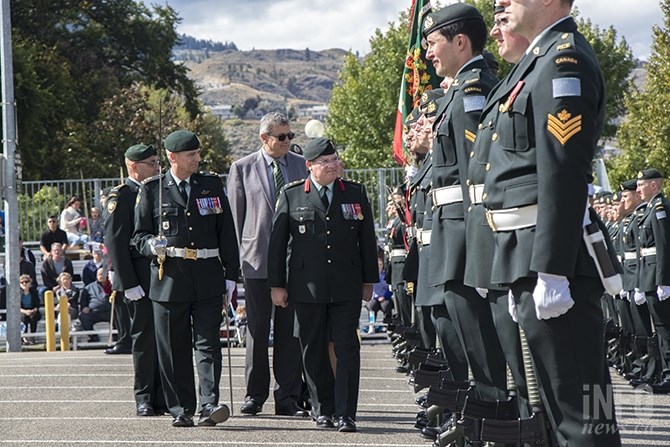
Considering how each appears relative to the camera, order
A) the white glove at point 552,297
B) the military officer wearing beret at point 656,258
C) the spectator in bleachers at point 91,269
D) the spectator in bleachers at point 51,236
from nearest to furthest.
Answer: the white glove at point 552,297, the military officer wearing beret at point 656,258, the spectator in bleachers at point 91,269, the spectator in bleachers at point 51,236

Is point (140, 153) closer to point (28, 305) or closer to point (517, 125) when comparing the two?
point (517, 125)

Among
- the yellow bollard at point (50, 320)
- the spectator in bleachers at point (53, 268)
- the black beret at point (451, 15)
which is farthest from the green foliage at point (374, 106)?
the black beret at point (451, 15)

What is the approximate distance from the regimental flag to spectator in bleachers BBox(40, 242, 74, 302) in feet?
34.4

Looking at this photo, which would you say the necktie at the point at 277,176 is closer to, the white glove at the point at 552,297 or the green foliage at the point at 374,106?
the white glove at the point at 552,297

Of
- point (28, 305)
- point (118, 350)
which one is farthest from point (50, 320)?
point (118, 350)

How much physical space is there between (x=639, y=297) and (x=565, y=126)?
31.9ft

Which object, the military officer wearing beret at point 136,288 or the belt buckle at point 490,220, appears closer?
the belt buckle at point 490,220

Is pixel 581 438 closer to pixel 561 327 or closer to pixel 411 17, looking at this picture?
pixel 561 327

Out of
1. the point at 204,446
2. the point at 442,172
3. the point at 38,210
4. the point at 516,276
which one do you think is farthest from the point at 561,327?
the point at 38,210

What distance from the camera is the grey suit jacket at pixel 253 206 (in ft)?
34.6

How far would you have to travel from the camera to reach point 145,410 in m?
10.0

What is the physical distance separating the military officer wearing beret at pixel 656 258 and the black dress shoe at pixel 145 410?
5.50 metres

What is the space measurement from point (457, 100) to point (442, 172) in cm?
39

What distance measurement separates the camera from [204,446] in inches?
330
